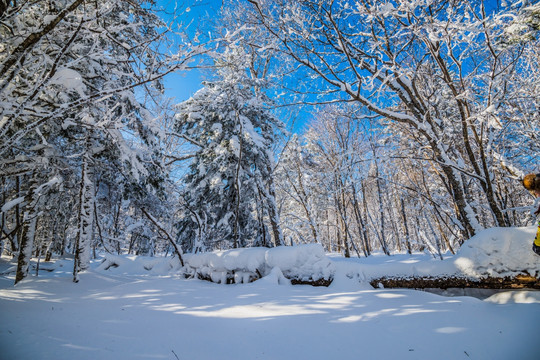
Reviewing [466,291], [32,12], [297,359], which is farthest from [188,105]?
[466,291]

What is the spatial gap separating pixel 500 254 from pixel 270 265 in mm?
3985

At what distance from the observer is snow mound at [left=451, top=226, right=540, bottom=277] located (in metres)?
3.19

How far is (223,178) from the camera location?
9.62 m

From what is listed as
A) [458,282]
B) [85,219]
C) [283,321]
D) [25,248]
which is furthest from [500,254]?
[25,248]

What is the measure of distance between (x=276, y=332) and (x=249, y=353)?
45 centimetres

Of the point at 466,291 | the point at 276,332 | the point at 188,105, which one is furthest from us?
the point at 188,105

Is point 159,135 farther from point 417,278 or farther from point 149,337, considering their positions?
point 417,278

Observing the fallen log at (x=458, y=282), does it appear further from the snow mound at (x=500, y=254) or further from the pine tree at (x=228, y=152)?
the pine tree at (x=228, y=152)

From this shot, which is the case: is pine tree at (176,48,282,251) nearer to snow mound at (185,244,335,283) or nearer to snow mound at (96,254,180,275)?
snow mound at (96,254,180,275)

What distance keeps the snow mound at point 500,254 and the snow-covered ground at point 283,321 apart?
1 centimetres

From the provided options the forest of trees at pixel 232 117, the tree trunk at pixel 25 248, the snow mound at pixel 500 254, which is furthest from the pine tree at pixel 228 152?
the snow mound at pixel 500 254

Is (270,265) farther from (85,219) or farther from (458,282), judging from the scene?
(85,219)

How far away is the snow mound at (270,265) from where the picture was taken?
4.61 m

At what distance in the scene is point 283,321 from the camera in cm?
249
